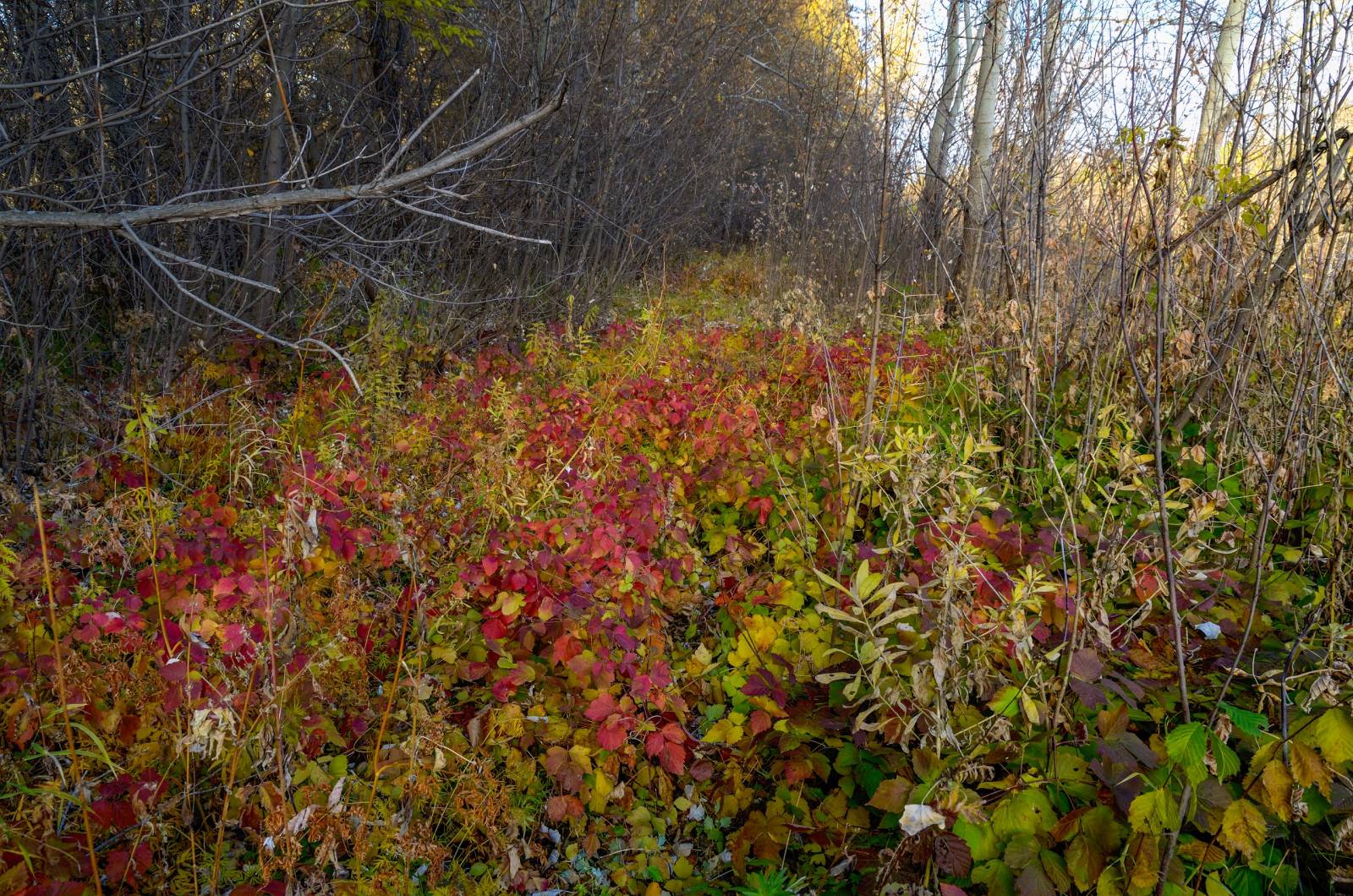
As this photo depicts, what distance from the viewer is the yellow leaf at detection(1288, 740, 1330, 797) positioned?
139 centimetres

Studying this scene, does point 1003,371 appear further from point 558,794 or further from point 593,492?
point 558,794

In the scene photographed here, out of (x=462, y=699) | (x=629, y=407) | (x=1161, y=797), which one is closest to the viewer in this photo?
(x=1161, y=797)

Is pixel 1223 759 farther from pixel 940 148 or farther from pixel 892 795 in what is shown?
pixel 940 148

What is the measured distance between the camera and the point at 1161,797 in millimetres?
1438

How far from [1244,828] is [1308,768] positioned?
6.4 inches

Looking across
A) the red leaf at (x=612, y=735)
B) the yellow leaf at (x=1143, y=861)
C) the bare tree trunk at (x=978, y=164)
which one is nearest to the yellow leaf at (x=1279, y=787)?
the yellow leaf at (x=1143, y=861)

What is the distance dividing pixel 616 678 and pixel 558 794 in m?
0.39

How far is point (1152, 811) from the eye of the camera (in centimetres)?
145

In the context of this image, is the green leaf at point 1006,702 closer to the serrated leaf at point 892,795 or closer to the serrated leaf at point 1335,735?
the serrated leaf at point 892,795

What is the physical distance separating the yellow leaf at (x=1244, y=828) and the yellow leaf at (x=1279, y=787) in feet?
0.12

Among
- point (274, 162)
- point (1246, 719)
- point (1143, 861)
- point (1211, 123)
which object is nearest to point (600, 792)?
point (1143, 861)

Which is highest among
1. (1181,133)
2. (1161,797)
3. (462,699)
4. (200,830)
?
(1181,133)

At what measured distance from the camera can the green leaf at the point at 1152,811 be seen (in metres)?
1.44

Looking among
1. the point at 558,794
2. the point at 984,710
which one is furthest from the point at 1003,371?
the point at 558,794
